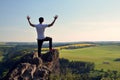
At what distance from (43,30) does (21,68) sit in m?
8.60

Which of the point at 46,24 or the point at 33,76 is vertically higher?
the point at 46,24

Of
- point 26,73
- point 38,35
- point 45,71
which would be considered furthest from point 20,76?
point 38,35

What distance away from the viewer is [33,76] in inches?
1083

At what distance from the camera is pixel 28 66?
27.6 m

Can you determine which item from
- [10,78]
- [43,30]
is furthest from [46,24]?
[10,78]

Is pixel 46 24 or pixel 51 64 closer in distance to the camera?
pixel 46 24

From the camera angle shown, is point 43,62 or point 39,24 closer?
point 39,24

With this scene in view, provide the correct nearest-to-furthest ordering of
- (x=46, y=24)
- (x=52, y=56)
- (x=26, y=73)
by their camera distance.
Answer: (x=46, y=24) < (x=26, y=73) < (x=52, y=56)

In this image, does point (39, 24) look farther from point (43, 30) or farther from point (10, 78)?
point (10, 78)

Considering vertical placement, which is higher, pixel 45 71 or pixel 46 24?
pixel 46 24

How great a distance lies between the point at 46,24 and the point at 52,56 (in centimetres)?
986

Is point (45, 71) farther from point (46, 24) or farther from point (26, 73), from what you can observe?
point (46, 24)

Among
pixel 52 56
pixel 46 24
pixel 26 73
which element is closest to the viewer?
pixel 46 24

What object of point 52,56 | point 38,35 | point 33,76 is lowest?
point 33,76
